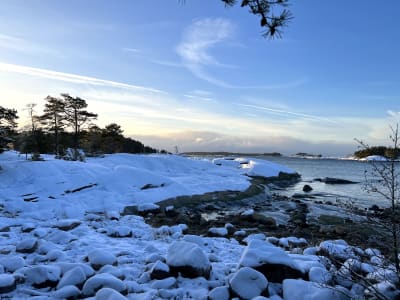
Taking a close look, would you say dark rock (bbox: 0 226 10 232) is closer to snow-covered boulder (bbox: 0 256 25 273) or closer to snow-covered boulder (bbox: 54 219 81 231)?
snow-covered boulder (bbox: 54 219 81 231)

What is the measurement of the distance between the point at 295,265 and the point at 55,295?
3951mm

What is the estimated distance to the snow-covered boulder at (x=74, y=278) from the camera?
5.11 metres

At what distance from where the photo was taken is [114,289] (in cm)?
488

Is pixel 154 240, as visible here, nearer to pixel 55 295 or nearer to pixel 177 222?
pixel 177 222

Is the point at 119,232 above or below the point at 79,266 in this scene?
below

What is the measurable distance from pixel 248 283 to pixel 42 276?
3368 mm

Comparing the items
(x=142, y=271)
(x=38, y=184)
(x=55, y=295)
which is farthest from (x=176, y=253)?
(x=38, y=184)

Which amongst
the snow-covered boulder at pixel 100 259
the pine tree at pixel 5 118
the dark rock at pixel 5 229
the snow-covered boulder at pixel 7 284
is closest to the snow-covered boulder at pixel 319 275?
the snow-covered boulder at pixel 100 259

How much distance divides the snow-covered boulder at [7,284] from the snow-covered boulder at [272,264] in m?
3.73

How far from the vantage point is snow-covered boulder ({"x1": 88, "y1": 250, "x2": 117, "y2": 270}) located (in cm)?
602

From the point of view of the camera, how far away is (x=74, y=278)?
518cm

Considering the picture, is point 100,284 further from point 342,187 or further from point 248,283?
point 342,187

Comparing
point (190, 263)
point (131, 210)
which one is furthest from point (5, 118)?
point (190, 263)

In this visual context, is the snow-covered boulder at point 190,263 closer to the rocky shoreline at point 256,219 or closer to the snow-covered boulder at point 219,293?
the snow-covered boulder at point 219,293
